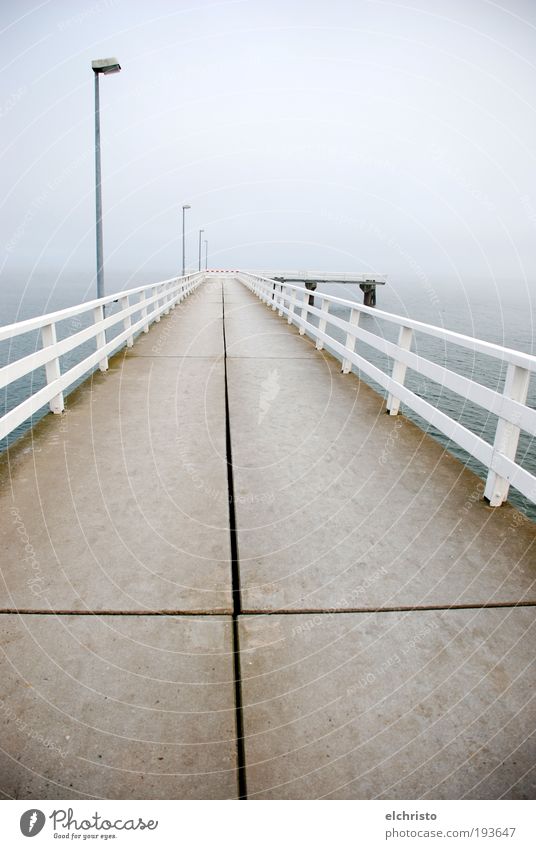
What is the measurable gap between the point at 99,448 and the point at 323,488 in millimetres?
2113

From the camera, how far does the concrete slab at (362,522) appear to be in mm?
2844

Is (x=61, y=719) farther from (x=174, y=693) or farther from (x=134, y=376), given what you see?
(x=134, y=376)

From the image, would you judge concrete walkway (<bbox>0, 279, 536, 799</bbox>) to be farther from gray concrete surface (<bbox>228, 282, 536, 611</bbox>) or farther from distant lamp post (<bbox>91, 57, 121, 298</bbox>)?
distant lamp post (<bbox>91, 57, 121, 298</bbox>)

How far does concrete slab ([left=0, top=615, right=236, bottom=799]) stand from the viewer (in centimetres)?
179

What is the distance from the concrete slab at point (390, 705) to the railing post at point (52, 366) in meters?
3.90

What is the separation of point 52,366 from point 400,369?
380 centimetres

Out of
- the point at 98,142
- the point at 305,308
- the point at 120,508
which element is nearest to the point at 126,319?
the point at 305,308

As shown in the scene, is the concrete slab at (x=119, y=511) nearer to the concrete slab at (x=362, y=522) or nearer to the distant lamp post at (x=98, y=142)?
the concrete slab at (x=362, y=522)

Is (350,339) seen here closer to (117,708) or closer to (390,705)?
(390,705)

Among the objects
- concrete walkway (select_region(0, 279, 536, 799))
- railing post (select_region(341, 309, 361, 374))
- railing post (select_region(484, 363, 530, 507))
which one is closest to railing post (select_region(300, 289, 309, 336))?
railing post (select_region(341, 309, 361, 374))

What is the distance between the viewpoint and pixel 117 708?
206 cm

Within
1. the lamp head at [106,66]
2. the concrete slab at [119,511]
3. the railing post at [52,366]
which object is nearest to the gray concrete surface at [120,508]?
the concrete slab at [119,511]

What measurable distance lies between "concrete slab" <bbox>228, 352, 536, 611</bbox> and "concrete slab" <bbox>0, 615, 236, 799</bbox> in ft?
1.71

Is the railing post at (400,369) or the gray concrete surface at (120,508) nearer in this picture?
the gray concrete surface at (120,508)
